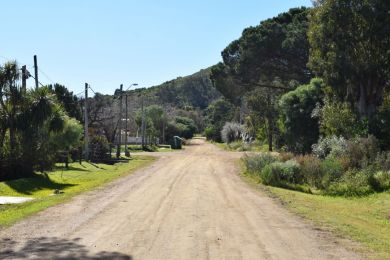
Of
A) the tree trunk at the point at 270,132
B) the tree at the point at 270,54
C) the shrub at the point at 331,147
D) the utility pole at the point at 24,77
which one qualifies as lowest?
the shrub at the point at 331,147

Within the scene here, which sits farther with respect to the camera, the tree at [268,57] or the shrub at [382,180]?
the tree at [268,57]

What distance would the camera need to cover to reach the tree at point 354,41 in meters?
29.2

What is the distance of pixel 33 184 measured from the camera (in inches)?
937

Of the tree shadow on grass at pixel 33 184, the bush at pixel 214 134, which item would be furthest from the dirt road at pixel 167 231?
the bush at pixel 214 134

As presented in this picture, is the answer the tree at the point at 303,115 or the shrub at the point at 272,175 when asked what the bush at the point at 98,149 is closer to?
the tree at the point at 303,115

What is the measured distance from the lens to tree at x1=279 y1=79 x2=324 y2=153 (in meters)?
40.1

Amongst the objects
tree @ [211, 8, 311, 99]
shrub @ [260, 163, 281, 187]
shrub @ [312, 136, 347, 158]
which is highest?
tree @ [211, 8, 311, 99]

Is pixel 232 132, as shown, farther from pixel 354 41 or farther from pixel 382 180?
pixel 382 180

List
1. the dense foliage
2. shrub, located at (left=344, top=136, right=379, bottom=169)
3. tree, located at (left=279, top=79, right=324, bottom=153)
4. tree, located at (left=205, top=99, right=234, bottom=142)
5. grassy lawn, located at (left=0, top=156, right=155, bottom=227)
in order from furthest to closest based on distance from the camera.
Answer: tree, located at (left=205, top=99, right=234, bottom=142)
tree, located at (left=279, top=79, right=324, bottom=153)
shrub, located at (left=344, top=136, right=379, bottom=169)
the dense foliage
grassy lawn, located at (left=0, top=156, right=155, bottom=227)

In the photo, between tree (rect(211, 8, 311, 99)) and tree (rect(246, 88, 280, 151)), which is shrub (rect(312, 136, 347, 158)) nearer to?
tree (rect(211, 8, 311, 99))

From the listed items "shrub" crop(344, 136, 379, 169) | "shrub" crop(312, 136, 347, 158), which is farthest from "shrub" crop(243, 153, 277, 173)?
"shrub" crop(344, 136, 379, 169)

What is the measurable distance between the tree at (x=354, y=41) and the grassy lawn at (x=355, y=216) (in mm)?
11643

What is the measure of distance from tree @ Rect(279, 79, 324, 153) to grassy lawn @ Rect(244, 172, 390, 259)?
62.2ft

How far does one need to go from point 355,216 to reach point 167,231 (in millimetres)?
6337
